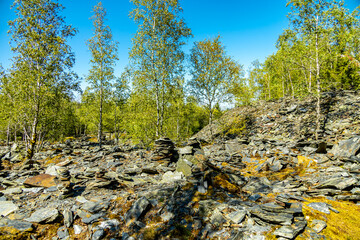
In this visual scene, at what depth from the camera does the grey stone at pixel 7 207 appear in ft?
18.8

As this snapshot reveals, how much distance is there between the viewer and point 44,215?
541 cm

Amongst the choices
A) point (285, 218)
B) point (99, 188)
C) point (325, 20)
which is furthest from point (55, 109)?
point (325, 20)

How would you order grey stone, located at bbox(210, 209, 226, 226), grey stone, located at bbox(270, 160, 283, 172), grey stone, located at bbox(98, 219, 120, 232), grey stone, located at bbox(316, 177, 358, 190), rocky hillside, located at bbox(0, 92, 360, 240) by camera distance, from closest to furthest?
rocky hillside, located at bbox(0, 92, 360, 240)
grey stone, located at bbox(210, 209, 226, 226)
grey stone, located at bbox(98, 219, 120, 232)
grey stone, located at bbox(316, 177, 358, 190)
grey stone, located at bbox(270, 160, 283, 172)

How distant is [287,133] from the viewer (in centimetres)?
1723

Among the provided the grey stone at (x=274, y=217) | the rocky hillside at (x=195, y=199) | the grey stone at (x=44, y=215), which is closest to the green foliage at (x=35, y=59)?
the rocky hillside at (x=195, y=199)

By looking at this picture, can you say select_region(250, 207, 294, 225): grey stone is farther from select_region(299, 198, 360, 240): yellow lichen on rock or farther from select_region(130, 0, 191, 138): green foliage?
select_region(130, 0, 191, 138): green foliage

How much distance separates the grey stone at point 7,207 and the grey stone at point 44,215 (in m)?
1.11

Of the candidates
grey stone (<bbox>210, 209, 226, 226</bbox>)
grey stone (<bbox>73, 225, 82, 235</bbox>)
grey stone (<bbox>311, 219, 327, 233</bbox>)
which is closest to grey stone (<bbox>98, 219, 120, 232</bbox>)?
grey stone (<bbox>73, 225, 82, 235</bbox>)

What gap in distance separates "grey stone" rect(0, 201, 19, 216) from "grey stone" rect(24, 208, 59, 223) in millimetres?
1111

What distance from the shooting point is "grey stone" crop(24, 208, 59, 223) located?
520 cm

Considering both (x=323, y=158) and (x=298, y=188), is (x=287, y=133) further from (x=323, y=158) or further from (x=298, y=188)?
(x=298, y=188)

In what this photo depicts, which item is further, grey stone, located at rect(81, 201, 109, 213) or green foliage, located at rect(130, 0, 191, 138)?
green foliage, located at rect(130, 0, 191, 138)

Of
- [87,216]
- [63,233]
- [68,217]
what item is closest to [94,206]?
[87,216]

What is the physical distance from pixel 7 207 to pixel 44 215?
2.02 m
